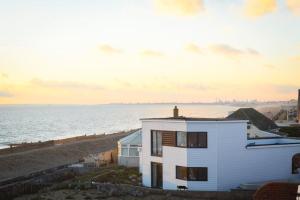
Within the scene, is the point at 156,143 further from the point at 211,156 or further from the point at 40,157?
the point at 40,157

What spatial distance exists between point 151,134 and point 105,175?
20.6ft

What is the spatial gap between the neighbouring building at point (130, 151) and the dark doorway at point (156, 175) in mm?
9324

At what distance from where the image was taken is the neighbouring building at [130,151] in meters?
45.0

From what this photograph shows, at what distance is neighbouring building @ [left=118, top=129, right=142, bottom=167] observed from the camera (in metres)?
45.0

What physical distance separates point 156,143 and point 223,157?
5603mm

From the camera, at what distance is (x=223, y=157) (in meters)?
32.6

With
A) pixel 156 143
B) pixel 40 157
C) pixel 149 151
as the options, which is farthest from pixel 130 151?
pixel 40 157

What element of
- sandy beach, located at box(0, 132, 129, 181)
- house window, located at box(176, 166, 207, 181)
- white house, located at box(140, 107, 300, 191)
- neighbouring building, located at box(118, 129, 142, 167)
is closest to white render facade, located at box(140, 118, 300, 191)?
white house, located at box(140, 107, 300, 191)

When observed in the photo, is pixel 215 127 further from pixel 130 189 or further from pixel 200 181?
pixel 130 189

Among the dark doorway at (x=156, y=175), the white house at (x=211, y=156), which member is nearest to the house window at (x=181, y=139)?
the white house at (x=211, y=156)

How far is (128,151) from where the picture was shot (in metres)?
45.3

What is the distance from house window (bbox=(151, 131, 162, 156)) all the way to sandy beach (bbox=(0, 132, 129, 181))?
17.4 meters

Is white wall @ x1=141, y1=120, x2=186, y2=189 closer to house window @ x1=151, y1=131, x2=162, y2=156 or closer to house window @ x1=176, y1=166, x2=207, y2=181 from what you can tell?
house window @ x1=151, y1=131, x2=162, y2=156

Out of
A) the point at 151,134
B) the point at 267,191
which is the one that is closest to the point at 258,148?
the point at 151,134
